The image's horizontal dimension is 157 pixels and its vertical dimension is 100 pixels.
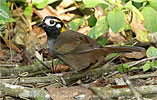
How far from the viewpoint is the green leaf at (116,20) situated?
3.95 meters

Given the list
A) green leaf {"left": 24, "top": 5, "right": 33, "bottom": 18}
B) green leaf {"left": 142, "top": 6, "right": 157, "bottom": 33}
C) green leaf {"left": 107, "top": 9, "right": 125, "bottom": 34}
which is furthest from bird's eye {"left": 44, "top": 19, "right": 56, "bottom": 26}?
green leaf {"left": 24, "top": 5, "right": 33, "bottom": 18}

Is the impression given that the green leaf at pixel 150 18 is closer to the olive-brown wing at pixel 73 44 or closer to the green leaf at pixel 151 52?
the green leaf at pixel 151 52

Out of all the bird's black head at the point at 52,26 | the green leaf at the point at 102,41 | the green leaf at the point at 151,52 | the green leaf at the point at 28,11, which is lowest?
the green leaf at the point at 151,52

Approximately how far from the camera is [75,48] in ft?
13.5

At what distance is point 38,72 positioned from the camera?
14.4 feet

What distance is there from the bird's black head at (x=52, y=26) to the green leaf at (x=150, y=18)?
1149 millimetres

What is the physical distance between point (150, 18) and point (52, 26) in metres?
1.31

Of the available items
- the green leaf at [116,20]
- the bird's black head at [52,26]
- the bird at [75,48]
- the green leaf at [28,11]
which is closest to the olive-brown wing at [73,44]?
the bird at [75,48]

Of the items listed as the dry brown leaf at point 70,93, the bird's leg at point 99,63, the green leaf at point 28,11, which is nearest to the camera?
the dry brown leaf at point 70,93

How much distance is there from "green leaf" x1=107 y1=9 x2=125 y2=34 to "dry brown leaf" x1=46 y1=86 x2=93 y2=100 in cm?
93

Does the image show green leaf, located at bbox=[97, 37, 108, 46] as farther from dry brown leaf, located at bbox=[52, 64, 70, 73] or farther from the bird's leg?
dry brown leaf, located at bbox=[52, 64, 70, 73]

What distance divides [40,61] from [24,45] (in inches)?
50.8

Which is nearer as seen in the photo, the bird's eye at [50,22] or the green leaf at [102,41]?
the bird's eye at [50,22]

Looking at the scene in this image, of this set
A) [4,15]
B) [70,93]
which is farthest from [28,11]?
[70,93]
